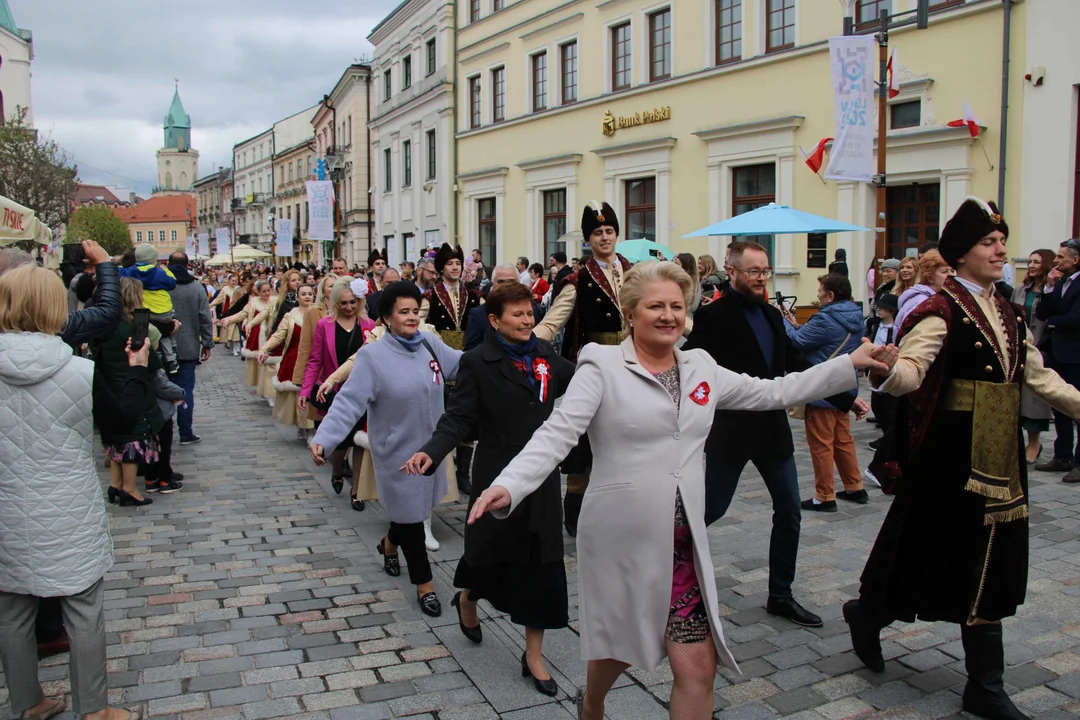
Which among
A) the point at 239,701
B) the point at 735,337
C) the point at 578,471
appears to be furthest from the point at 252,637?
the point at 735,337

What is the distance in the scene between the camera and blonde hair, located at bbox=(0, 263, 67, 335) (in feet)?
12.5

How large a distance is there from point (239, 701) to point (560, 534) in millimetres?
1550

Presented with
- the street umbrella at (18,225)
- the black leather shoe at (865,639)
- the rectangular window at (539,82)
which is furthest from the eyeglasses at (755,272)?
the rectangular window at (539,82)

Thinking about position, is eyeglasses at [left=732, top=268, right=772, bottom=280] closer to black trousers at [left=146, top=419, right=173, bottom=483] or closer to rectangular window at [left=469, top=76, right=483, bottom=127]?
black trousers at [left=146, top=419, right=173, bottom=483]

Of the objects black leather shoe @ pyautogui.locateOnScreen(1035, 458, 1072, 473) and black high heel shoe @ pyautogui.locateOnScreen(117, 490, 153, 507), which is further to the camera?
black leather shoe @ pyautogui.locateOnScreen(1035, 458, 1072, 473)

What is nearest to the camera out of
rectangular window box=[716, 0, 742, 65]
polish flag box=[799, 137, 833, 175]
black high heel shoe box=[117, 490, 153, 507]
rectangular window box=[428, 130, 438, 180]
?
black high heel shoe box=[117, 490, 153, 507]

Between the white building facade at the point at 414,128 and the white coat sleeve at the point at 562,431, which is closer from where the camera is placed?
the white coat sleeve at the point at 562,431

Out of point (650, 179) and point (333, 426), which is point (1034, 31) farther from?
point (333, 426)

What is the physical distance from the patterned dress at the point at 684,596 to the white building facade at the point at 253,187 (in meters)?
75.0

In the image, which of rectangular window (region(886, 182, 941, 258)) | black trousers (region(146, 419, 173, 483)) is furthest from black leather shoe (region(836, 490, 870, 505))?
rectangular window (region(886, 182, 941, 258))

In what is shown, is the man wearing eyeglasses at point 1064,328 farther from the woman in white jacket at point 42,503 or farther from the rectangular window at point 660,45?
the rectangular window at point 660,45

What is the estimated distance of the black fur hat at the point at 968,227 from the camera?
3.85 meters

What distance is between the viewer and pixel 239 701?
4.03 meters

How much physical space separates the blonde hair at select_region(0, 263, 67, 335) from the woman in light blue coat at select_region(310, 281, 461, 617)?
1.57 meters
